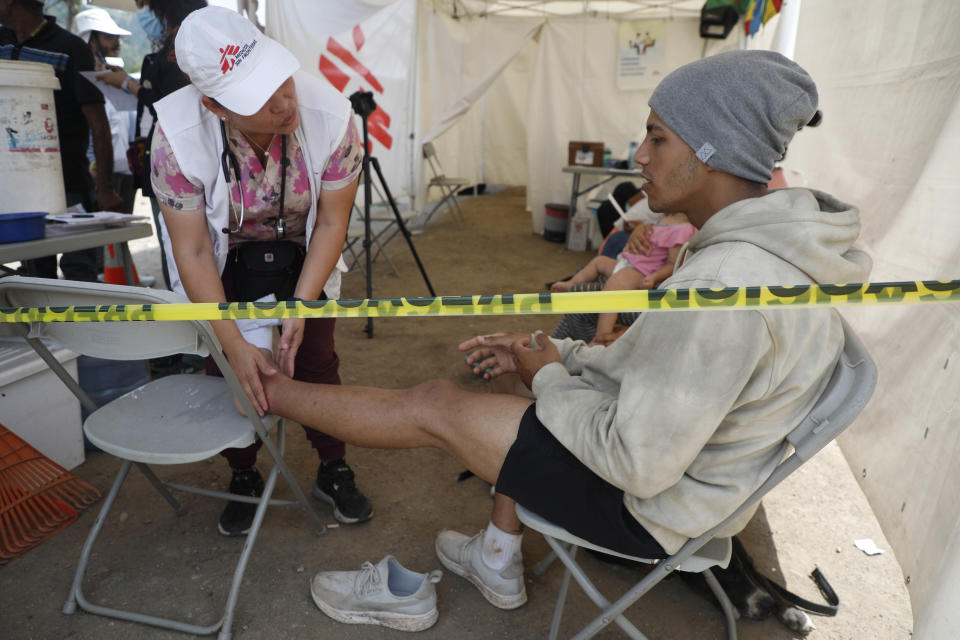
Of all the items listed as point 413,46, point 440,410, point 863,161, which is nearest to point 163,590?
point 440,410

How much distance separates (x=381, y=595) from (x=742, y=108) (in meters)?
1.50

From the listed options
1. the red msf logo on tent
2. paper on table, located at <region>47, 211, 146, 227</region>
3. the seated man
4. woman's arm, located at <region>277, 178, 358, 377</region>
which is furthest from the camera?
the red msf logo on tent

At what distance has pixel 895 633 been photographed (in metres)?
1.69

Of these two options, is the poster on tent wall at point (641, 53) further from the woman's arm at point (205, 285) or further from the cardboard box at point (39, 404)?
the cardboard box at point (39, 404)

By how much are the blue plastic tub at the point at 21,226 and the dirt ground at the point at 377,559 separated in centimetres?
94

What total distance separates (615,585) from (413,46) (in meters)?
5.43

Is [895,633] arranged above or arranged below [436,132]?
below

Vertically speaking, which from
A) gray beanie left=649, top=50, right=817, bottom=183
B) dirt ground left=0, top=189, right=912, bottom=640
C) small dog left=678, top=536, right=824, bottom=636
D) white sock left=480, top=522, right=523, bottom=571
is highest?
gray beanie left=649, top=50, right=817, bottom=183

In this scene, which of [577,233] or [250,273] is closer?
[250,273]

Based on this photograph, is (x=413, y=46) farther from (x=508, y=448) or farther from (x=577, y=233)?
(x=508, y=448)

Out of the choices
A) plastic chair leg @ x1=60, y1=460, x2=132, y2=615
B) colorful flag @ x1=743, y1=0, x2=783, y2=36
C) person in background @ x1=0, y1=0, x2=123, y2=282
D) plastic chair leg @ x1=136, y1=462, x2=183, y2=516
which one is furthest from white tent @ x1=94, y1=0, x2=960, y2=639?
person in background @ x1=0, y1=0, x2=123, y2=282

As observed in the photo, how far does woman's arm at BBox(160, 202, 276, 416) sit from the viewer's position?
1.60m

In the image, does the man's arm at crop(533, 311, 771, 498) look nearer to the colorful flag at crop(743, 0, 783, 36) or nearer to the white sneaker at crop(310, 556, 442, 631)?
the white sneaker at crop(310, 556, 442, 631)

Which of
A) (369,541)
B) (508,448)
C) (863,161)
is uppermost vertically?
(863,161)
